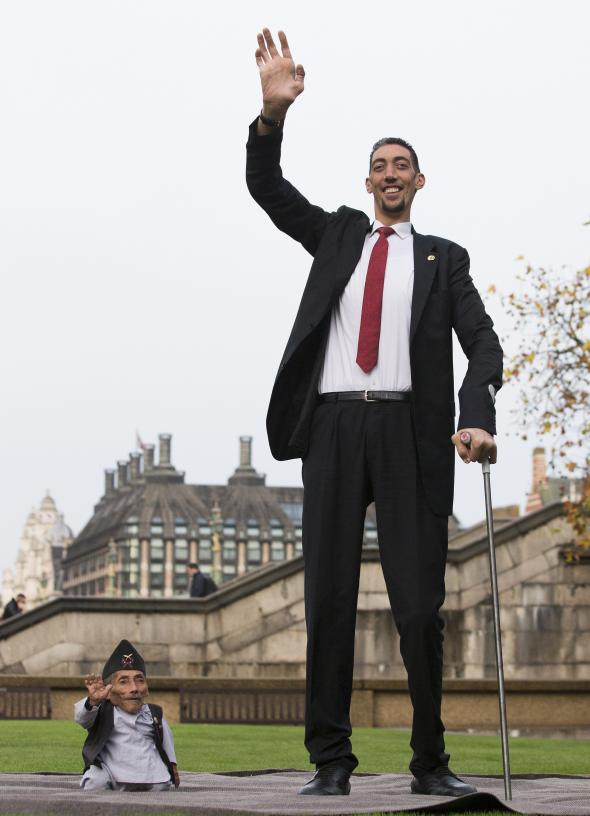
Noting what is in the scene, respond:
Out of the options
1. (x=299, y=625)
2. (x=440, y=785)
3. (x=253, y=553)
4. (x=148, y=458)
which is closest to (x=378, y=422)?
(x=440, y=785)

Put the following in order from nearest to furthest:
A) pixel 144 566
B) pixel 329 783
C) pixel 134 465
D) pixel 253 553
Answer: pixel 329 783, pixel 144 566, pixel 253 553, pixel 134 465

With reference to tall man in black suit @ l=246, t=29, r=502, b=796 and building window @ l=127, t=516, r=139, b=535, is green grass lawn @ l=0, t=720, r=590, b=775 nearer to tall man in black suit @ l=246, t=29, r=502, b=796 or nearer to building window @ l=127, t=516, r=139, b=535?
tall man in black suit @ l=246, t=29, r=502, b=796

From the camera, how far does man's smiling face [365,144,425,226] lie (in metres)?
6.40

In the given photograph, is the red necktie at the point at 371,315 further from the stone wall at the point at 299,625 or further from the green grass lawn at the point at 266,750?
the stone wall at the point at 299,625

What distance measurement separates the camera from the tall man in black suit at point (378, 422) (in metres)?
6.12

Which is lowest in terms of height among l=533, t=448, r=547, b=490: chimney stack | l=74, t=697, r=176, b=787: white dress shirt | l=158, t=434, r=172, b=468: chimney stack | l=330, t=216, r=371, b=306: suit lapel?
l=74, t=697, r=176, b=787: white dress shirt

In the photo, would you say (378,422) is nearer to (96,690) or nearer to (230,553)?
(96,690)

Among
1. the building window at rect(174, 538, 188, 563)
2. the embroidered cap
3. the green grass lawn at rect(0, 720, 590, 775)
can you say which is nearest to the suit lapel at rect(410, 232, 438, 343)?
the embroidered cap

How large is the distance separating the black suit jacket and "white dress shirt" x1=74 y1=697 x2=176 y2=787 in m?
1.21

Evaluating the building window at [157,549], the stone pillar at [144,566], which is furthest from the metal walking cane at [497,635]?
the building window at [157,549]

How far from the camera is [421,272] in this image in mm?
6387

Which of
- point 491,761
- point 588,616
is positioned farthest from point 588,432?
point 491,761

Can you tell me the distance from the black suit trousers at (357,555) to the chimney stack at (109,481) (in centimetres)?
17982

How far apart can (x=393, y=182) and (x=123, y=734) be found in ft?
7.80
